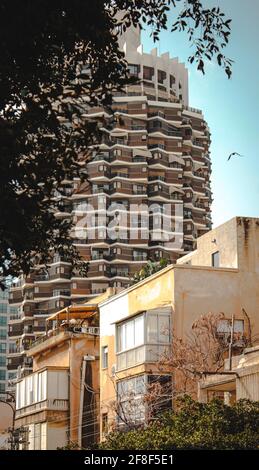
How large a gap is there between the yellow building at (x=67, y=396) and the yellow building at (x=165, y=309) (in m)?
2.17

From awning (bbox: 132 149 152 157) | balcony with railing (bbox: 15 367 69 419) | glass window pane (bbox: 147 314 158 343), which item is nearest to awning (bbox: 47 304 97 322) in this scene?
balcony with railing (bbox: 15 367 69 419)

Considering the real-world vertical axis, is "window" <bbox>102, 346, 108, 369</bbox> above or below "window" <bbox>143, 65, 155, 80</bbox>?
below

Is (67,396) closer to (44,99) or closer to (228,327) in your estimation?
(228,327)

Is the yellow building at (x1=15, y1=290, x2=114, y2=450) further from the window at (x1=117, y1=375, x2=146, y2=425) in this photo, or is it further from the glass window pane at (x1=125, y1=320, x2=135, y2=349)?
the glass window pane at (x1=125, y1=320, x2=135, y2=349)

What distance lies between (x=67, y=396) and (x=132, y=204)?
56568mm

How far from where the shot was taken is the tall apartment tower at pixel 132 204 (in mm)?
97000

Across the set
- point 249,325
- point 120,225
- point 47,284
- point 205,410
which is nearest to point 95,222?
point 120,225

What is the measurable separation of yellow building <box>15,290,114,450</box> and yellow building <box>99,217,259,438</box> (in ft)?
7.12

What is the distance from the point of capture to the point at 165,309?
3734 centimetres

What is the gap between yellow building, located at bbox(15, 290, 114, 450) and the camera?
43719 millimetres

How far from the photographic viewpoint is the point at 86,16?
416 inches


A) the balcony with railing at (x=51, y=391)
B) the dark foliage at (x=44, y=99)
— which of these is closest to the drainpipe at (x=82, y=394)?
the balcony with railing at (x=51, y=391)

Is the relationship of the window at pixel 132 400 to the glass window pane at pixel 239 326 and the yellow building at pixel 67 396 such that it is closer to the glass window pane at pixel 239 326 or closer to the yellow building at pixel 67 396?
the glass window pane at pixel 239 326

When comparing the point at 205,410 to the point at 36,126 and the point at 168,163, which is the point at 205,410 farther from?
the point at 168,163
